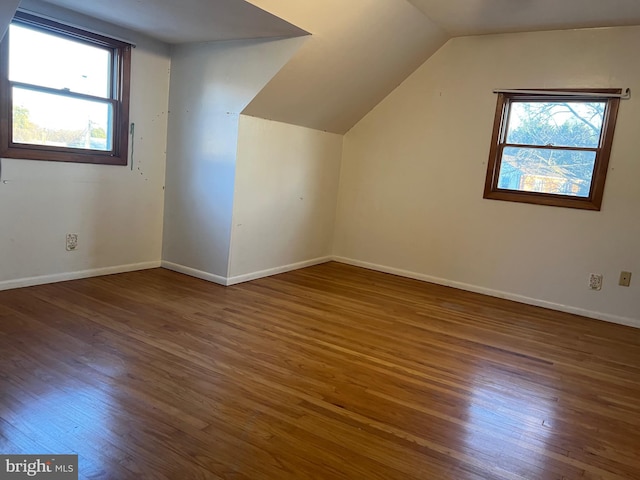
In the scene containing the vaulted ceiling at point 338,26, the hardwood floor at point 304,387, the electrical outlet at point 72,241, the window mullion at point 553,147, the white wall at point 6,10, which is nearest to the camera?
the hardwood floor at point 304,387

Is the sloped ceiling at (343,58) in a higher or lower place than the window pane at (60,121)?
higher

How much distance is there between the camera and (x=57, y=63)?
329 centimetres

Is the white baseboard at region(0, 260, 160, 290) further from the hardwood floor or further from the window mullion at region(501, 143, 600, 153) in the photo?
the window mullion at region(501, 143, 600, 153)

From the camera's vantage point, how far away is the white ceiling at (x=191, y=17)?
2.79 m

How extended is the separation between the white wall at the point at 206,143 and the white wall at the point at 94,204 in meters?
0.14

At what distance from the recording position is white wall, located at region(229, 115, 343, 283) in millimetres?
3803

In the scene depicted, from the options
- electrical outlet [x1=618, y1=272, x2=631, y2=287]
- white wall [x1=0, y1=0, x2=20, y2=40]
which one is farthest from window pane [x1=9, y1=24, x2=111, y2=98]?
electrical outlet [x1=618, y1=272, x2=631, y2=287]

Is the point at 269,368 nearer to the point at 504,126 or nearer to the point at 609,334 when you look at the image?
the point at 609,334

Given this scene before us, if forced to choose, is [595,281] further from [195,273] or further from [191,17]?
[191,17]

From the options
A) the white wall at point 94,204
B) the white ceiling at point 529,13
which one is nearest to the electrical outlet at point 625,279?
the white ceiling at point 529,13

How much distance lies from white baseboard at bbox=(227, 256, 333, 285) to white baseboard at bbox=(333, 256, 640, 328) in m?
0.28

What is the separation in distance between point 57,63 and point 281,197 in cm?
203

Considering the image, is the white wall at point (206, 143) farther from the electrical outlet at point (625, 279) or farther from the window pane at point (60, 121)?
the electrical outlet at point (625, 279)

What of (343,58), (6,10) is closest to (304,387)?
(6,10)
